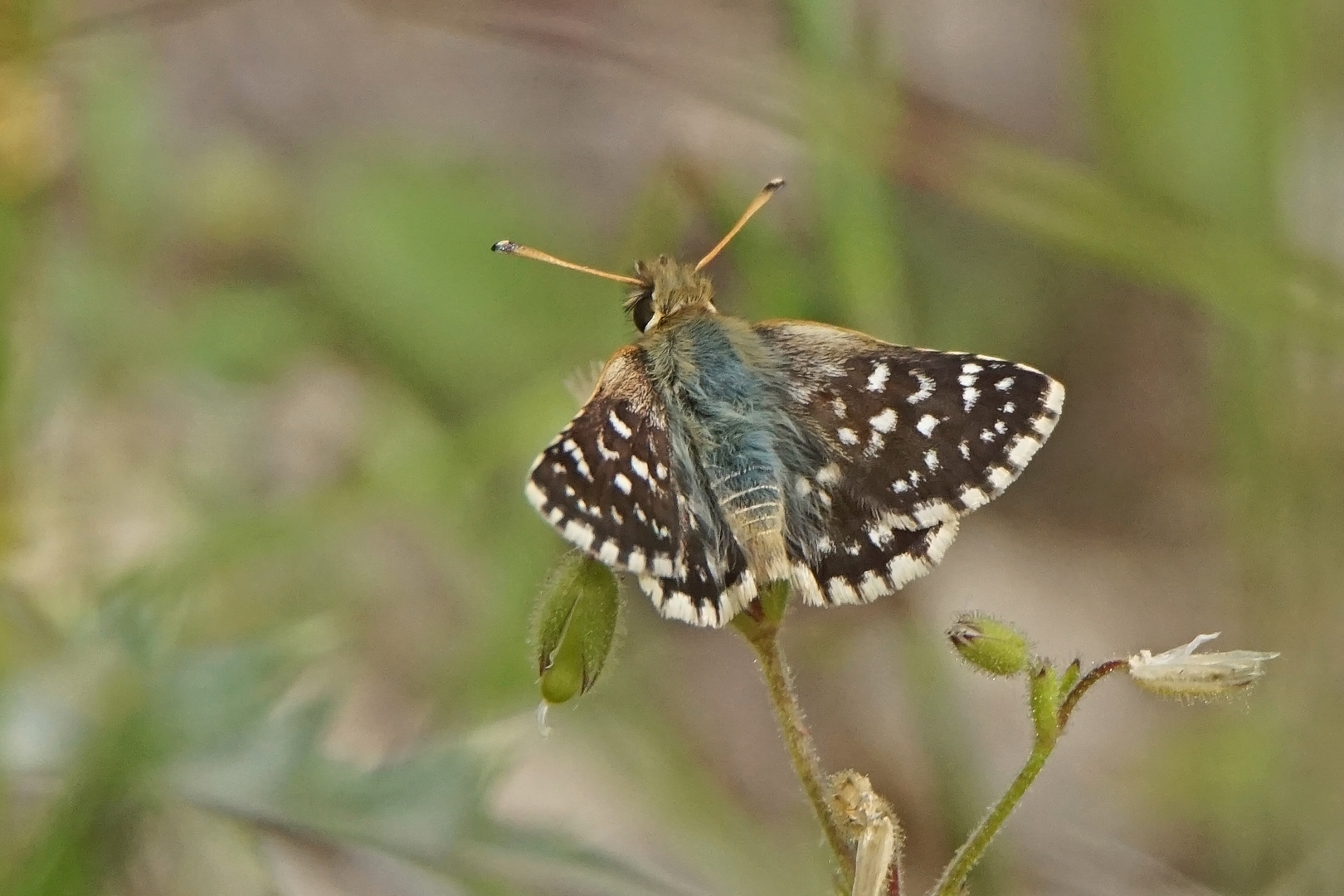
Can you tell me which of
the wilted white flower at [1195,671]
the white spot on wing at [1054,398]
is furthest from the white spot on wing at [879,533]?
the wilted white flower at [1195,671]

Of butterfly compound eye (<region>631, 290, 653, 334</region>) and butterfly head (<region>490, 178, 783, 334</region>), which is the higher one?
butterfly head (<region>490, 178, 783, 334</region>)

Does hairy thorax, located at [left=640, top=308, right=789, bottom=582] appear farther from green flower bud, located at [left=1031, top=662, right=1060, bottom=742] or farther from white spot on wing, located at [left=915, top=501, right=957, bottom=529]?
green flower bud, located at [left=1031, top=662, right=1060, bottom=742]

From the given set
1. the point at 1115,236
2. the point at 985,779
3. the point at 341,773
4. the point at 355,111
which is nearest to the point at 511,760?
the point at 341,773

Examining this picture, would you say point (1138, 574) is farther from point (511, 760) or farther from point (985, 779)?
point (511, 760)

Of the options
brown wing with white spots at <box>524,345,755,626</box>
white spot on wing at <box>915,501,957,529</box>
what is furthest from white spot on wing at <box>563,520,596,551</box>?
white spot on wing at <box>915,501,957,529</box>

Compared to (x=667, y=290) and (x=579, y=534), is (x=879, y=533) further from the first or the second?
(x=667, y=290)

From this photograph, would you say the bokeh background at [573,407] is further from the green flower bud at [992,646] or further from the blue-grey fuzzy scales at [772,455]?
the green flower bud at [992,646]

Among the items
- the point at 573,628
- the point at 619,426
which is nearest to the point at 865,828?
the point at 573,628
